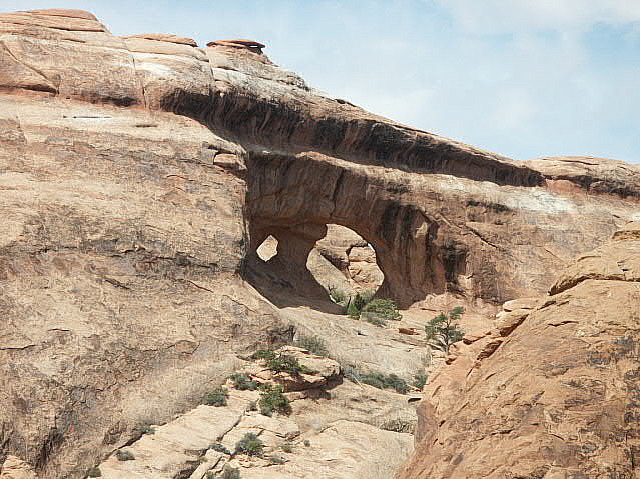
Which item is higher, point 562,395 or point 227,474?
point 562,395

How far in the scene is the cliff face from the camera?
14.7m

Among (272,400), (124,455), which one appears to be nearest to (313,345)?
(272,400)

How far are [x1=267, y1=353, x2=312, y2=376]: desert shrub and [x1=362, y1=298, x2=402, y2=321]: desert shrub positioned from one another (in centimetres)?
933

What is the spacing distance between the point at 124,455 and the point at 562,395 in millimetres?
9654

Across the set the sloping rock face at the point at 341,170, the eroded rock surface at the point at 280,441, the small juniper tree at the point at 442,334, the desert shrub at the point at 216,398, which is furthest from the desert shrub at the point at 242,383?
the small juniper tree at the point at 442,334

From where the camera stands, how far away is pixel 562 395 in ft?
19.5

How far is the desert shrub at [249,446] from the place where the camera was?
14539 millimetres

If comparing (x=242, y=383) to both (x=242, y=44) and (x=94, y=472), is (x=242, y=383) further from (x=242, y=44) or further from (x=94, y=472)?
(x=242, y=44)

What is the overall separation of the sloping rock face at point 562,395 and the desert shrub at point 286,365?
973cm

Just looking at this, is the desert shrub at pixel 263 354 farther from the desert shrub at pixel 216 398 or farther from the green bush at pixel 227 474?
the green bush at pixel 227 474

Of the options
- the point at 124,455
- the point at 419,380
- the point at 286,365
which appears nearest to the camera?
the point at 124,455

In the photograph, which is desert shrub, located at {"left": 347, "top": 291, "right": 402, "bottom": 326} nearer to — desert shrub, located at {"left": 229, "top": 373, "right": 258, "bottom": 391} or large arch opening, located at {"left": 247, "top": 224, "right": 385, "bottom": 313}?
large arch opening, located at {"left": 247, "top": 224, "right": 385, "bottom": 313}

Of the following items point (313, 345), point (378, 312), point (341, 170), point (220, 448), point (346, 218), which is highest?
point (341, 170)

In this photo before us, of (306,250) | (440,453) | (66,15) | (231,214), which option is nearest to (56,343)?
(231,214)
